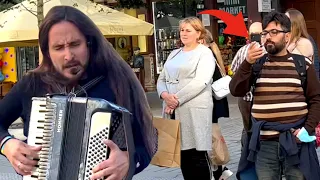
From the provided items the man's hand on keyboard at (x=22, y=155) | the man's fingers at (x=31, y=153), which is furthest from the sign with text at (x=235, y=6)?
the man's fingers at (x=31, y=153)

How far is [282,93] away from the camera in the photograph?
4.37m

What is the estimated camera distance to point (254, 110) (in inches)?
178

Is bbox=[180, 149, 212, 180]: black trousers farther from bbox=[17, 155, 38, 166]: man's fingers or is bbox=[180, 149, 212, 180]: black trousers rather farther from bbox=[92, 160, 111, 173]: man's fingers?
bbox=[92, 160, 111, 173]: man's fingers

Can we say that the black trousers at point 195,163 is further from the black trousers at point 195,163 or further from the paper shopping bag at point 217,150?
the paper shopping bag at point 217,150

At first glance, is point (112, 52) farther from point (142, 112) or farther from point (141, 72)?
point (141, 72)

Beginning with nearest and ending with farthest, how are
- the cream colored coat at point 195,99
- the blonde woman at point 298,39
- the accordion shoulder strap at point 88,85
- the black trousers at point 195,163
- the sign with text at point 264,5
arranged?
the accordion shoulder strap at point 88,85 → the blonde woman at point 298,39 → the cream colored coat at point 195,99 → the black trousers at point 195,163 → the sign with text at point 264,5

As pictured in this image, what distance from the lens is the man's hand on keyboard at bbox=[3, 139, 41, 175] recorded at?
2619 millimetres

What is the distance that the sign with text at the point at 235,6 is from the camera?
1527 cm

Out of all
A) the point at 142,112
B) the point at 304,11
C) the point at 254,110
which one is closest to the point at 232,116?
the point at 304,11

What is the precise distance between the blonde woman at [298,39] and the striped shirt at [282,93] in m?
1.22

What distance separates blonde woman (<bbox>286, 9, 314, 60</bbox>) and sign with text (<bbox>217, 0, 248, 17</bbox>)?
9.52 m

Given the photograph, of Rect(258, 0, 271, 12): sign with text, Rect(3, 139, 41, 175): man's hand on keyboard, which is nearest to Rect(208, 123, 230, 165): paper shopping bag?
Rect(3, 139, 41, 175): man's hand on keyboard

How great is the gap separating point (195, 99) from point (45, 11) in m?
5.41

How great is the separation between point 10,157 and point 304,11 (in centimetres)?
1296
